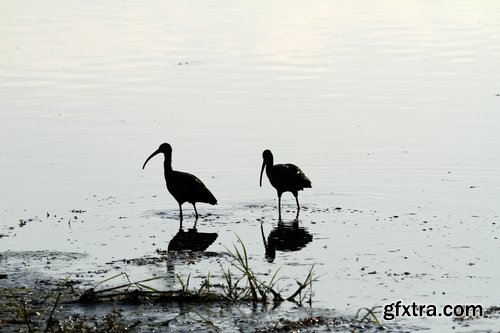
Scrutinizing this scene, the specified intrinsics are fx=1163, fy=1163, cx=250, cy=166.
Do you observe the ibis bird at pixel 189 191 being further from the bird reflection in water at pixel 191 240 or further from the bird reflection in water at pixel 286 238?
the bird reflection in water at pixel 286 238

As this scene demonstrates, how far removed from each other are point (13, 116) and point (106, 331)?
13834 mm

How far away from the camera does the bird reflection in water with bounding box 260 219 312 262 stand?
14398mm

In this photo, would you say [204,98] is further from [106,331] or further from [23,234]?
[106,331]

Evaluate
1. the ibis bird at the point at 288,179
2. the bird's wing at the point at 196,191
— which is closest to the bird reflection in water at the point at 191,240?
the bird's wing at the point at 196,191

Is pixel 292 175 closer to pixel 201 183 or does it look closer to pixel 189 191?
pixel 201 183

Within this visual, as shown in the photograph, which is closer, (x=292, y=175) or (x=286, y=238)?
(x=286, y=238)

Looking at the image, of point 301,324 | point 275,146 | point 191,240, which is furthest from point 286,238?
point 275,146

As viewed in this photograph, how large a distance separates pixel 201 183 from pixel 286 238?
7.17 ft

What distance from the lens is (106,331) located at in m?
10.1

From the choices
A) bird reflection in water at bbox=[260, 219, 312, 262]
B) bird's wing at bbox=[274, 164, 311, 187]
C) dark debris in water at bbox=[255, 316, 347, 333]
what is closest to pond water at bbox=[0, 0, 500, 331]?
bird reflection in water at bbox=[260, 219, 312, 262]

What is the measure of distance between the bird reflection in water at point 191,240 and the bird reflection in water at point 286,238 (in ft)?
2.38

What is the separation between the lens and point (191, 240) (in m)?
15.2

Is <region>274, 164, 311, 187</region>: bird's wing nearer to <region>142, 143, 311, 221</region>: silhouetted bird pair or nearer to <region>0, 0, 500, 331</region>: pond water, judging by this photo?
<region>142, 143, 311, 221</region>: silhouetted bird pair

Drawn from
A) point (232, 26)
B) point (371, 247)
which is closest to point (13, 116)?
point (371, 247)
